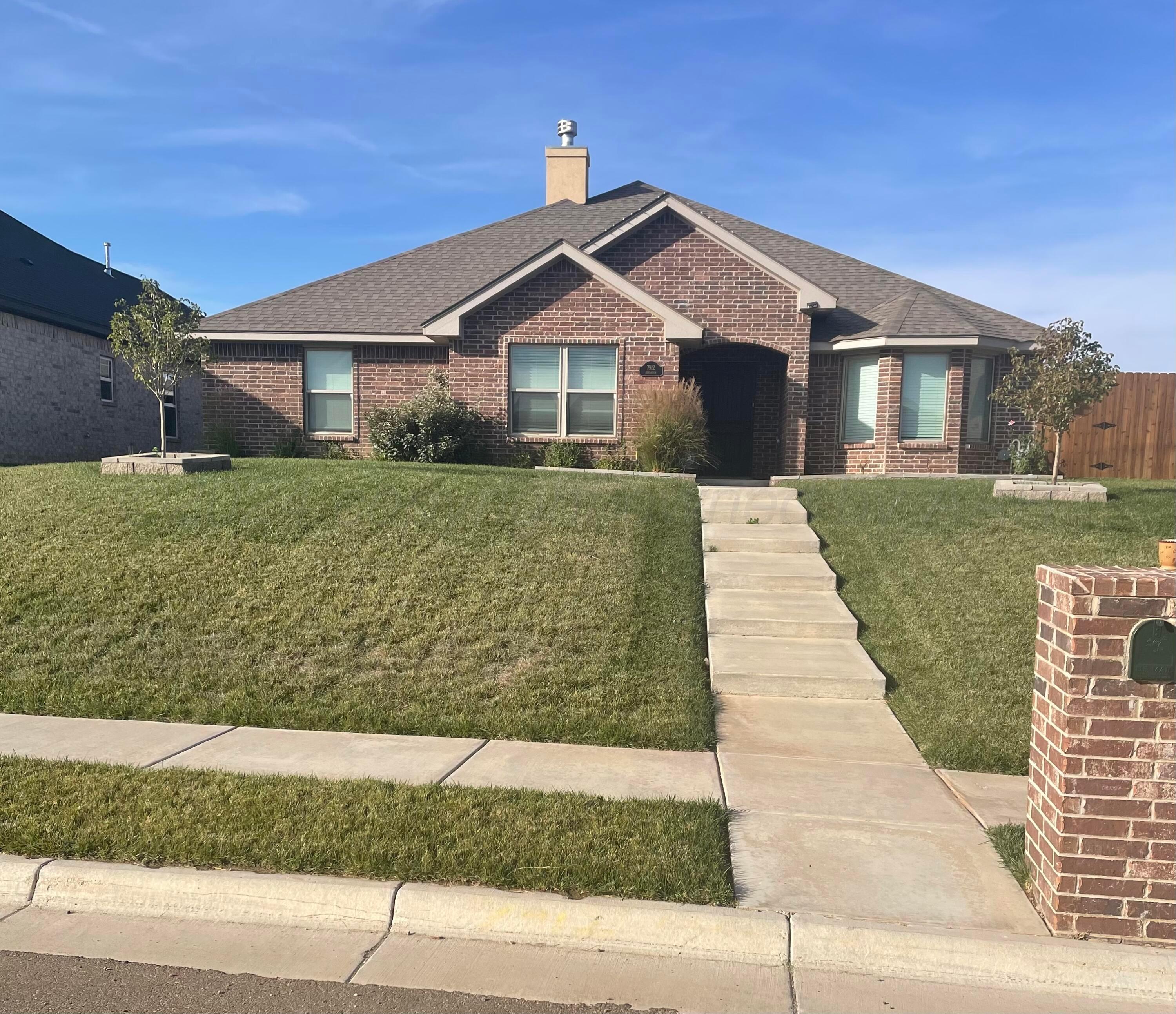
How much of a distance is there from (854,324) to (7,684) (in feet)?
47.3

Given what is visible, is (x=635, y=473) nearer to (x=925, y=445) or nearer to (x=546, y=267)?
(x=546, y=267)

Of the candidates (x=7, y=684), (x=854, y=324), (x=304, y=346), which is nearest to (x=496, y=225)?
(x=304, y=346)

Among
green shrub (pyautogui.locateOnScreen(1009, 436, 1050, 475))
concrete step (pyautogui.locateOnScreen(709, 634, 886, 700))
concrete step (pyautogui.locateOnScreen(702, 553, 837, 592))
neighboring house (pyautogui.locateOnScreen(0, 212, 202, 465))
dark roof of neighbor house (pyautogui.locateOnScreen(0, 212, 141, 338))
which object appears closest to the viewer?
concrete step (pyautogui.locateOnScreen(709, 634, 886, 700))

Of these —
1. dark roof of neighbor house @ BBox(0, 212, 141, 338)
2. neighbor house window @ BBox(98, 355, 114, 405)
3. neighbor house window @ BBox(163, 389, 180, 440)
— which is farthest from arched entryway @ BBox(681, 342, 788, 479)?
neighbor house window @ BBox(163, 389, 180, 440)

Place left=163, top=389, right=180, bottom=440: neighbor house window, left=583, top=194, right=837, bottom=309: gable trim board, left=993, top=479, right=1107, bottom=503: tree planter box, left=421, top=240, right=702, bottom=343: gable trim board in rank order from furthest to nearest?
left=163, top=389, right=180, bottom=440: neighbor house window → left=583, top=194, right=837, bottom=309: gable trim board → left=421, top=240, right=702, bottom=343: gable trim board → left=993, top=479, right=1107, bottom=503: tree planter box

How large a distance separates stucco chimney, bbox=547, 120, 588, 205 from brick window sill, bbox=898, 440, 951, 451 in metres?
10.3

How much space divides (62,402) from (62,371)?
0.79 meters

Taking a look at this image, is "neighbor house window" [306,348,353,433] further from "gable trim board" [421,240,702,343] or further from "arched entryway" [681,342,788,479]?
"arched entryway" [681,342,788,479]

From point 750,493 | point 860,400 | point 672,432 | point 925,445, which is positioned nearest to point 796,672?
point 750,493

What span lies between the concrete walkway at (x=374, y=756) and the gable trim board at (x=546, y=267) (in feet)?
34.8

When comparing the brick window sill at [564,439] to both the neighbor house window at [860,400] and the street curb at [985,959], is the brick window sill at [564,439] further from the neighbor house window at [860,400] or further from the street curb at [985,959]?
the street curb at [985,959]

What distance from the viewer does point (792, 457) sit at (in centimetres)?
1581

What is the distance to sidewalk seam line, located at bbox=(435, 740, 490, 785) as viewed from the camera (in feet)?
15.7

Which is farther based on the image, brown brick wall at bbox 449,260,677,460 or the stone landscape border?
brown brick wall at bbox 449,260,677,460
